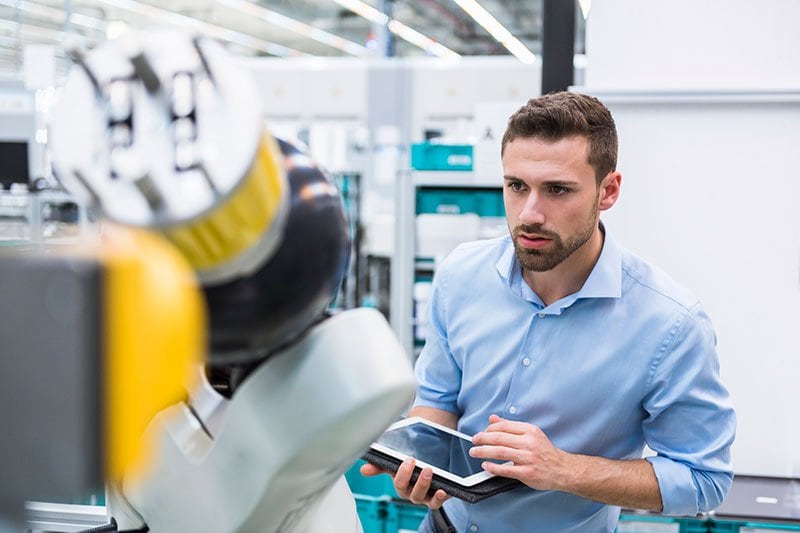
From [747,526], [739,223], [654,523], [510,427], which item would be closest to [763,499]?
[747,526]

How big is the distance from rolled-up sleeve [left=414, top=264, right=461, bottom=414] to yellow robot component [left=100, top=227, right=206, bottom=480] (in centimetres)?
141

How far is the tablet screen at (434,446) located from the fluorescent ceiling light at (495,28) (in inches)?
348

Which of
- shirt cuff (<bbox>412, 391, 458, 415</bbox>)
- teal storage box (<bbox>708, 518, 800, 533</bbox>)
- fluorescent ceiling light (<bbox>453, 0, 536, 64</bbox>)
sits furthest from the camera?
fluorescent ceiling light (<bbox>453, 0, 536, 64</bbox>)

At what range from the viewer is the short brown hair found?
1.57 meters

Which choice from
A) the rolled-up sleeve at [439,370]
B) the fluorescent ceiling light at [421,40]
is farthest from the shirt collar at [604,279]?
the fluorescent ceiling light at [421,40]

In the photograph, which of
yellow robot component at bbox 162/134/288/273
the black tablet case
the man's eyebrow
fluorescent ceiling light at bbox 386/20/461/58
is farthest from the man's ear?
fluorescent ceiling light at bbox 386/20/461/58

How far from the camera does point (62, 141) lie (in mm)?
460

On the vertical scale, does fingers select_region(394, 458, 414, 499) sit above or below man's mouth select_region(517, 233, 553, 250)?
below

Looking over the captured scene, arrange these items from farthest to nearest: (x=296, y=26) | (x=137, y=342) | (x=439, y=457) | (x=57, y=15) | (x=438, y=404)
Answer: (x=296, y=26) < (x=57, y=15) < (x=438, y=404) < (x=439, y=457) < (x=137, y=342)

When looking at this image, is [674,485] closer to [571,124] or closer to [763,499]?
[571,124]

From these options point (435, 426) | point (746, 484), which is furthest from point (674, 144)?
point (435, 426)

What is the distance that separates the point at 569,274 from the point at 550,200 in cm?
17

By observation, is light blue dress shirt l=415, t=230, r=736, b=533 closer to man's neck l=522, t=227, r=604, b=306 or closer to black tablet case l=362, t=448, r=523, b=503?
man's neck l=522, t=227, r=604, b=306

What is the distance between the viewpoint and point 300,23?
562 inches
